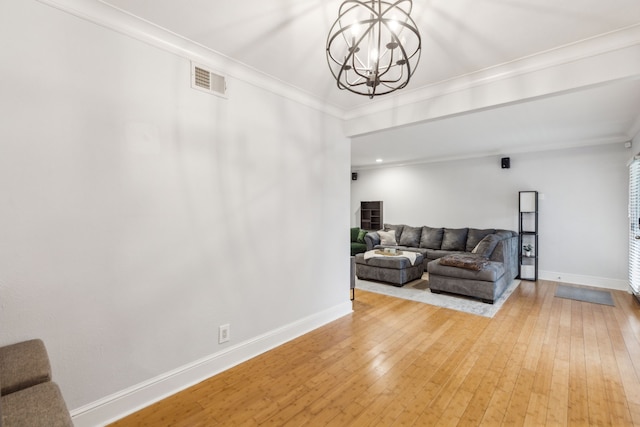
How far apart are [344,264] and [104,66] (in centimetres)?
295

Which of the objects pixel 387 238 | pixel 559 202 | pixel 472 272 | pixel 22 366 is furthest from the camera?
pixel 387 238

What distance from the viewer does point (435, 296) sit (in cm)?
452

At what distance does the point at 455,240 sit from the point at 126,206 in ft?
19.7

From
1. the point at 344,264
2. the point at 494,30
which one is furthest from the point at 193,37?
the point at 344,264

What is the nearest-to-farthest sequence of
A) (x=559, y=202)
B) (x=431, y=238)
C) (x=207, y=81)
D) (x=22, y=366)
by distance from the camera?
(x=22, y=366), (x=207, y=81), (x=559, y=202), (x=431, y=238)

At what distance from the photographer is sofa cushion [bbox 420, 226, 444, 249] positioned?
653 cm

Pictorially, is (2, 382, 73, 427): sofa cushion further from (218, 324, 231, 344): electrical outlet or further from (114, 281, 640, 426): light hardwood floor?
(218, 324, 231, 344): electrical outlet

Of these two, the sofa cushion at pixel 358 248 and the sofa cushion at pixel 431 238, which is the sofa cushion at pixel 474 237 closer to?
the sofa cushion at pixel 431 238

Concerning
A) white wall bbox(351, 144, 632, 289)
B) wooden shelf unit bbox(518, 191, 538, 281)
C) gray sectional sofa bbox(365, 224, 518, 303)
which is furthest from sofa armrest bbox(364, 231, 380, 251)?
wooden shelf unit bbox(518, 191, 538, 281)

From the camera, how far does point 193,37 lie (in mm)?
2146

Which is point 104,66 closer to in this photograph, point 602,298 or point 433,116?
point 433,116

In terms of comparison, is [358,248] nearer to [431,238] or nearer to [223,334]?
[431,238]

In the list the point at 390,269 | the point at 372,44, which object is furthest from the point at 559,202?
the point at 372,44

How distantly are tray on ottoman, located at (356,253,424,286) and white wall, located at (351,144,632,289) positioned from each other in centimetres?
204
